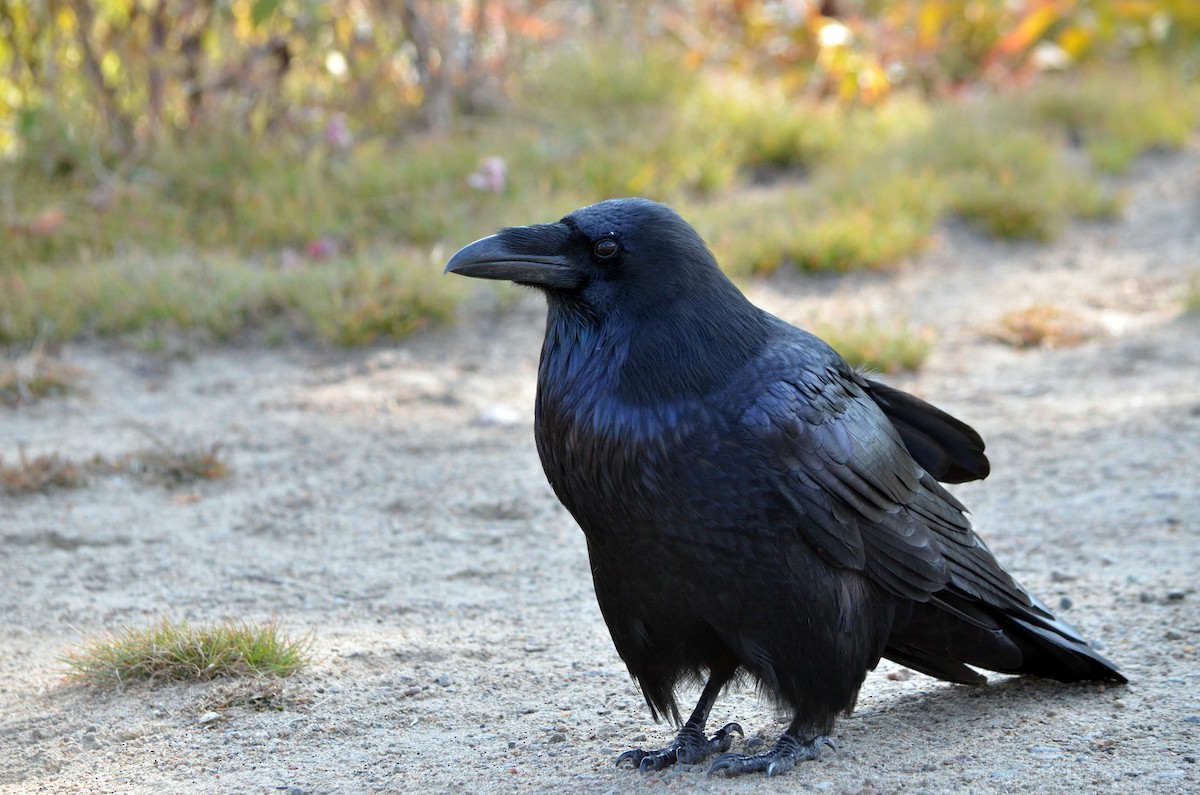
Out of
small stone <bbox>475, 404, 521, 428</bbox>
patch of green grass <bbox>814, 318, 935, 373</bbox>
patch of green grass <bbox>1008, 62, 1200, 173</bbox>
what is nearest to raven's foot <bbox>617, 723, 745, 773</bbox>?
small stone <bbox>475, 404, 521, 428</bbox>

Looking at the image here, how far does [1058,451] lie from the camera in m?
5.27

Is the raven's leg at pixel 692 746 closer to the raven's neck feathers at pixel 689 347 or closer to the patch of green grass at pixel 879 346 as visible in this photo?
the raven's neck feathers at pixel 689 347

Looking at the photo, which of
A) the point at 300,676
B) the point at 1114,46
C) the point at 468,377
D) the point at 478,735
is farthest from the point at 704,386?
the point at 1114,46

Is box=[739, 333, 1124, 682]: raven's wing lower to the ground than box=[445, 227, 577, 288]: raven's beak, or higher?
lower

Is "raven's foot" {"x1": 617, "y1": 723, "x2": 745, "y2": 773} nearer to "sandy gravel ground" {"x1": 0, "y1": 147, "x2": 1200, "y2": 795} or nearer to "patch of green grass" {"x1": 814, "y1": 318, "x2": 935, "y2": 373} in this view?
"sandy gravel ground" {"x1": 0, "y1": 147, "x2": 1200, "y2": 795}

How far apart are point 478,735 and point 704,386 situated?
45.4 inches

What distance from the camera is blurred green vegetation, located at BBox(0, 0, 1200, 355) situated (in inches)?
263

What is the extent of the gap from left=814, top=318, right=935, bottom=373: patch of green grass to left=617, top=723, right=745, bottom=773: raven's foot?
121 inches

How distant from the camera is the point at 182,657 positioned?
3.46m

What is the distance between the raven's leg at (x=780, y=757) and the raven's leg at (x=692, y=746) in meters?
0.08

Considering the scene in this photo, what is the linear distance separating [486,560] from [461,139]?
4.61 meters

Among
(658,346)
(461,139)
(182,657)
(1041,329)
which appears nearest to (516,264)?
(658,346)

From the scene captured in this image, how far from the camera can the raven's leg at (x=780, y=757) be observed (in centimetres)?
295

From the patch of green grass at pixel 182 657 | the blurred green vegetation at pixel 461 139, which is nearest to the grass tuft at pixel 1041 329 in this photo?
the blurred green vegetation at pixel 461 139
